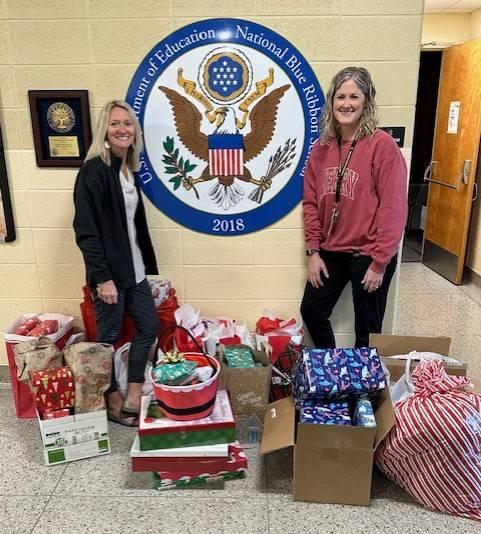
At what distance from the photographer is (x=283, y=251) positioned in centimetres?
255

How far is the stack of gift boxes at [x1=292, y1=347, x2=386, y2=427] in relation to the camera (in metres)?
1.90

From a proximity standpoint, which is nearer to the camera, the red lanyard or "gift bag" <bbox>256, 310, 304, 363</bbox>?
the red lanyard

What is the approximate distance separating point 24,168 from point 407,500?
2281 mm

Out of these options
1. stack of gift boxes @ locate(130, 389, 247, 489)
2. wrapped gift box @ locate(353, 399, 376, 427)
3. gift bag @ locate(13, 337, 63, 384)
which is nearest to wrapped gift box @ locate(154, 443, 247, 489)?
stack of gift boxes @ locate(130, 389, 247, 489)

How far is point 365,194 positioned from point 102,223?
115 cm

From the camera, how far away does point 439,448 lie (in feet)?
5.66

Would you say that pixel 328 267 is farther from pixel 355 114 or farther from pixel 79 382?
pixel 79 382

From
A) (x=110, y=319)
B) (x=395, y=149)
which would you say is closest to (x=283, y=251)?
(x=395, y=149)

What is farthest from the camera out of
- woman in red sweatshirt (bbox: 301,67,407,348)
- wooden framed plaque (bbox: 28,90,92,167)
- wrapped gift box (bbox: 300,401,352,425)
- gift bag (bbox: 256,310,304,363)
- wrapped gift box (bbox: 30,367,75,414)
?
gift bag (bbox: 256,310,304,363)

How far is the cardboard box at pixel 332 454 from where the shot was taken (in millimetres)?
1756

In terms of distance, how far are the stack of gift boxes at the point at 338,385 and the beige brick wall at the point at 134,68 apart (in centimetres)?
66

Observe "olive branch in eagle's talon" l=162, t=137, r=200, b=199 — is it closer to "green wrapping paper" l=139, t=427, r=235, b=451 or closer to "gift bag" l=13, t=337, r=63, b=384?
"gift bag" l=13, t=337, r=63, b=384

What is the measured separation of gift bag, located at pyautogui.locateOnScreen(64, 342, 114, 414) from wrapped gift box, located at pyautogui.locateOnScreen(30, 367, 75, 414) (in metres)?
0.03

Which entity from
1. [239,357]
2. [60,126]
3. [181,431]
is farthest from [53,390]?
[60,126]
